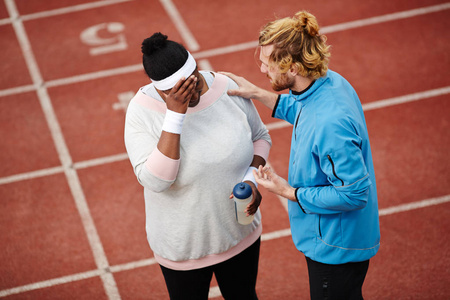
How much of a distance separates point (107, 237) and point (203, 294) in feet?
6.51

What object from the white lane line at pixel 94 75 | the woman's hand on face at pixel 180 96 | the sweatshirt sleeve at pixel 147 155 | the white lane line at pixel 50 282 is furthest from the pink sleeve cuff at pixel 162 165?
the white lane line at pixel 94 75

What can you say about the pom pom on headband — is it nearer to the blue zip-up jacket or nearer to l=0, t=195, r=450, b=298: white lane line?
the blue zip-up jacket

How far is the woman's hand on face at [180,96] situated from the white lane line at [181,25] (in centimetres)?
493

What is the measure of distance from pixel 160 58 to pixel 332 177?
3.34 feet

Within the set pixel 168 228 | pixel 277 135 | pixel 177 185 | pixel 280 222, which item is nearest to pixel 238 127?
pixel 177 185

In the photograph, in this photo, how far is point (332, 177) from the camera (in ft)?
8.96

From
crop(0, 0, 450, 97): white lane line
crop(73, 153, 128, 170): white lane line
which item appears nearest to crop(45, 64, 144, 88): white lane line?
crop(0, 0, 450, 97): white lane line

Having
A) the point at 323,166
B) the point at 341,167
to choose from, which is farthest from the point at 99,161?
the point at 341,167

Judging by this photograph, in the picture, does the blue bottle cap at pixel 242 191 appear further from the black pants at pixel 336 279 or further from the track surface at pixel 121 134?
the track surface at pixel 121 134

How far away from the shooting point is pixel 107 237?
5.25 meters

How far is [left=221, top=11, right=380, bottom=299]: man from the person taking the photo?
2699 millimetres

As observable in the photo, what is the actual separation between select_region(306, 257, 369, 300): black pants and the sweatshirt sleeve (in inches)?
37.6

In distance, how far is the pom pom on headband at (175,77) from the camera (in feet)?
9.37

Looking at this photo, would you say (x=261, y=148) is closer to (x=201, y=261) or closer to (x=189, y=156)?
(x=189, y=156)
